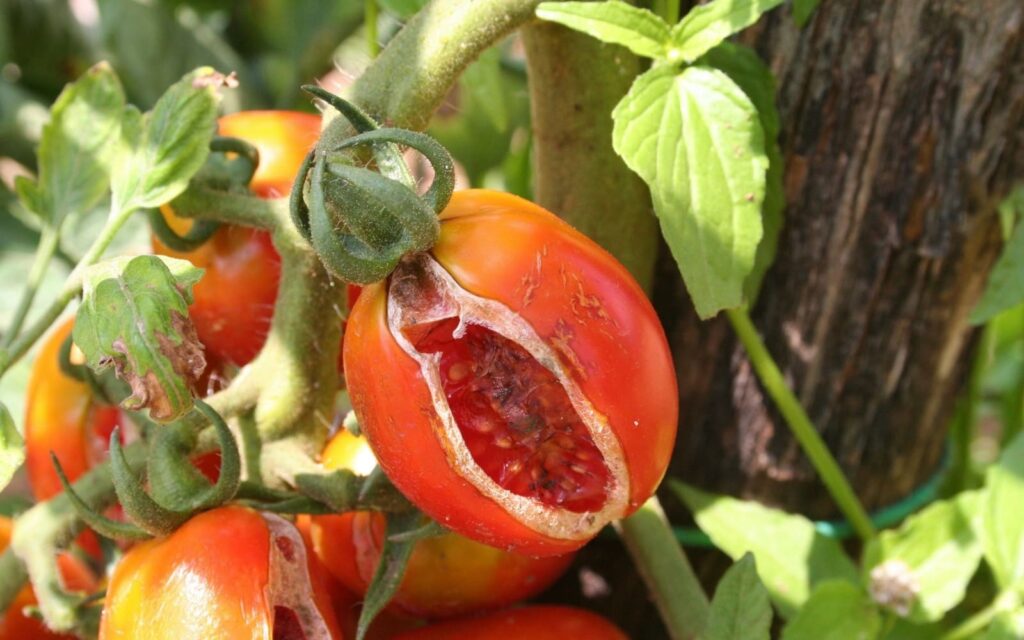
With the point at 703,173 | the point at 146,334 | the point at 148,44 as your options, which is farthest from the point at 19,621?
the point at 148,44

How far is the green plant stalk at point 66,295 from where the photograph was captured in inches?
24.8

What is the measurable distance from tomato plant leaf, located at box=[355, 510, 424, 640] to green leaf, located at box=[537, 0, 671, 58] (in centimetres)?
30

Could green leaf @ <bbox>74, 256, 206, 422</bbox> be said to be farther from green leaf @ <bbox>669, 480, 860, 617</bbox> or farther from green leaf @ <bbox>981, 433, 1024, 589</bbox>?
green leaf @ <bbox>981, 433, 1024, 589</bbox>

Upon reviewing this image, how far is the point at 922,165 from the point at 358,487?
461 millimetres

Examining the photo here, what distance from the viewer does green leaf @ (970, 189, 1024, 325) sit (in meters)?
0.78

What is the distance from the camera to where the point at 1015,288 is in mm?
777

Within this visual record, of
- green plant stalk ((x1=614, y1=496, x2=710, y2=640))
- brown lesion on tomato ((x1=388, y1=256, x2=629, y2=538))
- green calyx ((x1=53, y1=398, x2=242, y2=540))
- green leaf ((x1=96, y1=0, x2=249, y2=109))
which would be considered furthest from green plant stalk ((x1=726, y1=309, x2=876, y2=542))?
green leaf ((x1=96, y1=0, x2=249, y2=109))

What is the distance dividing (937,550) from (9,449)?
2.09 ft

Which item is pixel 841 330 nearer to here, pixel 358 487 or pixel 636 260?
pixel 636 260

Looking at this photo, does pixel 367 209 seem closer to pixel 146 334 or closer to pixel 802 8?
pixel 146 334

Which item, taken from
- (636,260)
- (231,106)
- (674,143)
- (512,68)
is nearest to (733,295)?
(674,143)

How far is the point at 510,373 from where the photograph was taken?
562mm

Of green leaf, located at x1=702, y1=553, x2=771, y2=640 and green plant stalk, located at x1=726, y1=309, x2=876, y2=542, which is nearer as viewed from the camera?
green leaf, located at x1=702, y1=553, x2=771, y2=640

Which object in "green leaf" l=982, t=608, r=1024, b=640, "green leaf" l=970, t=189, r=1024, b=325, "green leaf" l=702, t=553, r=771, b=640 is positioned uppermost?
"green leaf" l=970, t=189, r=1024, b=325
